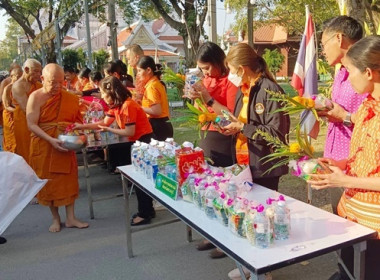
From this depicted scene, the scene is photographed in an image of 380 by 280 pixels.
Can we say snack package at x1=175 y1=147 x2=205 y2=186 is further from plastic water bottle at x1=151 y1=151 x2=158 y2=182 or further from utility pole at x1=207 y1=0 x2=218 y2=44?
utility pole at x1=207 y1=0 x2=218 y2=44

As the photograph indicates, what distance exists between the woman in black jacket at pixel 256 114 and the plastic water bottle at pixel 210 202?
512mm

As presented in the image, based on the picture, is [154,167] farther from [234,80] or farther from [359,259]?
[359,259]

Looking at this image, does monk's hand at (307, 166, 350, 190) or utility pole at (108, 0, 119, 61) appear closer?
monk's hand at (307, 166, 350, 190)

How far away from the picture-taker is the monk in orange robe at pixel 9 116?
16.0 feet

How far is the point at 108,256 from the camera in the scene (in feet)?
10.8

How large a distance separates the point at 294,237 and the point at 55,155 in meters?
2.65

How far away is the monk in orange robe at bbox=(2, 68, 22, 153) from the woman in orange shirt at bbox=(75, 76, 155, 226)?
5.29 feet

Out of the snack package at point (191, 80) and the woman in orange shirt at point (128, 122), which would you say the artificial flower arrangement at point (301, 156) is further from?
the woman in orange shirt at point (128, 122)

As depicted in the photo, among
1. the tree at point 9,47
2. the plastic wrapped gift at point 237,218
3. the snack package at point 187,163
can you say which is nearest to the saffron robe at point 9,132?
the snack package at point 187,163

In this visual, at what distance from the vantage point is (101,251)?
3414 mm

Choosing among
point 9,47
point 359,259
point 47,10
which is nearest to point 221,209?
point 359,259

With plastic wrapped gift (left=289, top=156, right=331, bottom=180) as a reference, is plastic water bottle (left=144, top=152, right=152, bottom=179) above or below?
below

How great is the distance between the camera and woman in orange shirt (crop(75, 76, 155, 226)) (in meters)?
3.74

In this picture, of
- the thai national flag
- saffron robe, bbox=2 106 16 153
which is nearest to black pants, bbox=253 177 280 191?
the thai national flag
